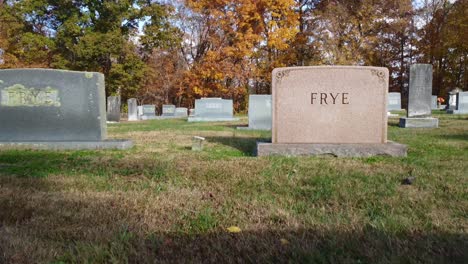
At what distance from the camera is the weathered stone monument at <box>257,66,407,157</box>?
5895mm

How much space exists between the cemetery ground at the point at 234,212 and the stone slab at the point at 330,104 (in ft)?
3.35

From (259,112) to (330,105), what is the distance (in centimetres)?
604

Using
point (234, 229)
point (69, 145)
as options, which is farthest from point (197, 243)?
point (69, 145)

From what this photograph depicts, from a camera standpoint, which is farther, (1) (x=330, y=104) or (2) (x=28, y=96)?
(2) (x=28, y=96)

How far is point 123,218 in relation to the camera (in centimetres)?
268

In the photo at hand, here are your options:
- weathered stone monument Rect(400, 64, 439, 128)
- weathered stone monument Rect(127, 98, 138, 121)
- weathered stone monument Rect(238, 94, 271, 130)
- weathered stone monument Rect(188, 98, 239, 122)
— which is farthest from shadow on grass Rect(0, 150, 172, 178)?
weathered stone monument Rect(127, 98, 138, 121)

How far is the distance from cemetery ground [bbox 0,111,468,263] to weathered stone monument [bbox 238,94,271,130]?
6993 millimetres

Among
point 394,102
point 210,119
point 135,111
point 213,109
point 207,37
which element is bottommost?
point 210,119

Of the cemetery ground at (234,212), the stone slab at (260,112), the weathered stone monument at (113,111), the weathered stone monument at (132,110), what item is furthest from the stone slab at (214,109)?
the cemetery ground at (234,212)

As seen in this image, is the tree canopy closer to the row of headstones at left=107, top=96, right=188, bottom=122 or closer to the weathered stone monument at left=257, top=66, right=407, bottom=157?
the row of headstones at left=107, top=96, right=188, bottom=122

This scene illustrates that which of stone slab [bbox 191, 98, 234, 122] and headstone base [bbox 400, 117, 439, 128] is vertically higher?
stone slab [bbox 191, 98, 234, 122]

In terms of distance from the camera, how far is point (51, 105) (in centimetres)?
697

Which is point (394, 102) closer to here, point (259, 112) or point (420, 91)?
point (420, 91)

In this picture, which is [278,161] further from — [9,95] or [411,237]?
[9,95]
